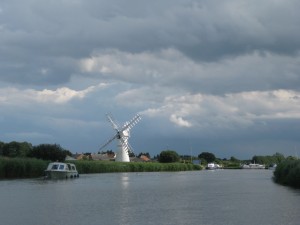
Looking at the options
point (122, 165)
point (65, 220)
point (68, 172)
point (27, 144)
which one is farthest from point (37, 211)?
point (27, 144)

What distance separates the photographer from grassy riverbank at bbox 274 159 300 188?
178 feet

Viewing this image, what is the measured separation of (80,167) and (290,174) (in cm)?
5366

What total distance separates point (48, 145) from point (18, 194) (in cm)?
5581

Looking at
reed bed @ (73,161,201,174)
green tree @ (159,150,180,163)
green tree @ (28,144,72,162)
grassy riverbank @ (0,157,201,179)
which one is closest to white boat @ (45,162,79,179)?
Answer: grassy riverbank @ (0,157,201,179)

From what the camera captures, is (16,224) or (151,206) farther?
(151,206)

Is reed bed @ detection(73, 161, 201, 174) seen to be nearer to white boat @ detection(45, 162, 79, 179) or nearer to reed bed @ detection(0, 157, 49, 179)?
reed bed @ detection(0, 157, 49, 179)

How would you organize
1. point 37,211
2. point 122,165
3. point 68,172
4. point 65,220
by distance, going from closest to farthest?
1. point 65,220
2. point 37,211
3. point 68,172
4. point 122,165

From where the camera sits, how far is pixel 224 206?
1415 inches

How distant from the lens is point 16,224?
27.0m

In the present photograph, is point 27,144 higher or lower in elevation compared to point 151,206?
higher

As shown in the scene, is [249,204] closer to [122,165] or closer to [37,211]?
[37,211]

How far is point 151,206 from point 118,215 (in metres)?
5.50

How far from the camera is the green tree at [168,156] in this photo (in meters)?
180

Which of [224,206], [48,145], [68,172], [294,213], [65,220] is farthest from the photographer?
[48,145]
